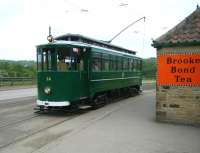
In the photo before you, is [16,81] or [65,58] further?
[16,81]

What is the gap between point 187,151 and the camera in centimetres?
943

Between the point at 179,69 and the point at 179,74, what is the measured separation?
0.18 metres

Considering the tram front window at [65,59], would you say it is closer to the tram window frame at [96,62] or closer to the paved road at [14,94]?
the tram window frame at [96,62]

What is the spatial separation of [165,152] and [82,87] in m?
8.27

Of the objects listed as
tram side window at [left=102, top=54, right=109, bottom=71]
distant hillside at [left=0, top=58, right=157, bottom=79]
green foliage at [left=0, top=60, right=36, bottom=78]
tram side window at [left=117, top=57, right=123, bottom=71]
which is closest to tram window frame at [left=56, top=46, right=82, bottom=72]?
tram side window at [left=102, top=54, right=109, bottom=71]

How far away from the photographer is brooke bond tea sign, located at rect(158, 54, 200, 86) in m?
13.7

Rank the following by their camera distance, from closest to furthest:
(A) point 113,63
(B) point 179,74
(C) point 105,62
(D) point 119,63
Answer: (B) point 179,74
(C) point 105,62
(A) point 113,63
(D) point 119,63

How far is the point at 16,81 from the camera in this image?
149ft

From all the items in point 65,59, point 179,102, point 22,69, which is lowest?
point 179,102

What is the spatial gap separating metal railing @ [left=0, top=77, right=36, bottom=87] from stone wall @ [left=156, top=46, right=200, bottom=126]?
30286mm

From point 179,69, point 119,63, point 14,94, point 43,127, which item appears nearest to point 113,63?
point 119,63

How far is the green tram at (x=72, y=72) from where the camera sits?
16.2 metres

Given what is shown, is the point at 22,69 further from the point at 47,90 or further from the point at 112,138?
the point at 112,138

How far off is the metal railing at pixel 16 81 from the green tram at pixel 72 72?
964 inches
